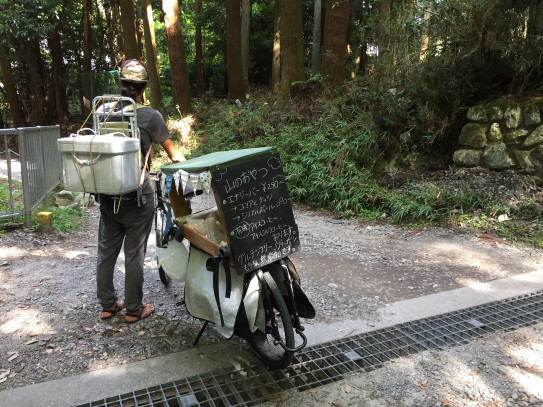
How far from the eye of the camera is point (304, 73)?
41.5 feet

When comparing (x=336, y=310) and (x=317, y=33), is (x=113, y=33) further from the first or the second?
(x=336, y=310)

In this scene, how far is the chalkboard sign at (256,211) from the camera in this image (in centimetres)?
298

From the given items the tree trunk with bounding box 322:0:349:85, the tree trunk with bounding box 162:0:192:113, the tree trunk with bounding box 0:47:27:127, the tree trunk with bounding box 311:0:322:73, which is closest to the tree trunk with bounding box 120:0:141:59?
the tree trunk with bounding box 162:0:192:113

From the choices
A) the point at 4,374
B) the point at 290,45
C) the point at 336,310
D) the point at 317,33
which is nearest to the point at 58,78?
the point at 317,33

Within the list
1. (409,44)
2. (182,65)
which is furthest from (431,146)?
(182,65)

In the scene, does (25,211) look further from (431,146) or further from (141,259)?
(431,146)

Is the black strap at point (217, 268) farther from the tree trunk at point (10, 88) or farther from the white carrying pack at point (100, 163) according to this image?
the tree trunk at point (10, 88)

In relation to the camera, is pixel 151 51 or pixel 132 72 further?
pixel 151 51

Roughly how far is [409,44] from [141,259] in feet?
23.5

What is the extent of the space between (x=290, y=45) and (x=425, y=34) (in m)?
5.00

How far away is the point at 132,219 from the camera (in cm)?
367

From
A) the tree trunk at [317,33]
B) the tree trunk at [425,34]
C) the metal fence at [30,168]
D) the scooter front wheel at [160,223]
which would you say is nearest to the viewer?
the scooter front wheel at [160,223]

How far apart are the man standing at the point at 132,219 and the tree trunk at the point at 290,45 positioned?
30.0ft

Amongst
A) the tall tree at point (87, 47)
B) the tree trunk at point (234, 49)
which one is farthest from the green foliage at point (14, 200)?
the tall tree at point (87, 47)
